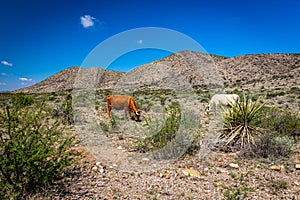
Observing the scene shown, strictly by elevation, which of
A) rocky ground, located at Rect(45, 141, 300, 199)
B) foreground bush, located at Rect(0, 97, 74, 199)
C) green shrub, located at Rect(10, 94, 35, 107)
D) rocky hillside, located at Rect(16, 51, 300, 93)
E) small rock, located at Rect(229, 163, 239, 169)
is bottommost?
rocky ground, located at Rect(45, 141, 300, 199)

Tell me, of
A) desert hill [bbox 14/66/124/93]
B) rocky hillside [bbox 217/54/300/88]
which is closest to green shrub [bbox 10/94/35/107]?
rocky hillside [bbox 217/54/300/88]

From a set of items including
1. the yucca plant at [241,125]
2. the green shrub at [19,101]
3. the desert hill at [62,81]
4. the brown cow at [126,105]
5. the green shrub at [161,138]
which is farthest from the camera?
the desert hill at [62,81]

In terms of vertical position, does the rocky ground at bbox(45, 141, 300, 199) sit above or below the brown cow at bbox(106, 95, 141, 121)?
below

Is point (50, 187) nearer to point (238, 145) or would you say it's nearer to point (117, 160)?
point (117, 160)

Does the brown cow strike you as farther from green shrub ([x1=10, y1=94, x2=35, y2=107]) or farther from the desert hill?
the desert hill

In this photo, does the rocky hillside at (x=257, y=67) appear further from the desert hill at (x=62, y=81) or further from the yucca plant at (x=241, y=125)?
the yucca plant at (x=241, y=125)

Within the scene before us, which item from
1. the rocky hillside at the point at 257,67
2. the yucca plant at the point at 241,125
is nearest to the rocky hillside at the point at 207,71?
the rocky hillside at the point at 257,67

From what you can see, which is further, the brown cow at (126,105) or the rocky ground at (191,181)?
the brown cow at (126,105)

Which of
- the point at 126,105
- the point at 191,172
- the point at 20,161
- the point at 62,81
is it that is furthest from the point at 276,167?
the point at 62,81

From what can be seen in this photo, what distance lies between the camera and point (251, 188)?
4359mm

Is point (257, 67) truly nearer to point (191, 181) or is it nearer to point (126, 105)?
point (126, 105)

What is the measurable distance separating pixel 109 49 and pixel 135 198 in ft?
19.6

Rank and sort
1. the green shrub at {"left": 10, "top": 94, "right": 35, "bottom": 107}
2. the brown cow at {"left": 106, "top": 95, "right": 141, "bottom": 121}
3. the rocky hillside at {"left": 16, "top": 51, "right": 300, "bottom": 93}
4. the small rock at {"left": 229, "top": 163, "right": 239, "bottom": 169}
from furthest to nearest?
the rocky hillside at {"left": 16, "top": 51, "right": 300, "bottom": 93}
the brown cow at {"left": 106, "top": 95, "right": 141, "bottom": 121}
the small rock at {"left": 229, "top": 163, "right": 239, "bottom": 169}
the green shrub at {"left": 10, "top": 94, "right": 35, "bottom": 107}

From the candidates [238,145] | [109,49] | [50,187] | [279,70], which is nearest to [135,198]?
[50,187]
